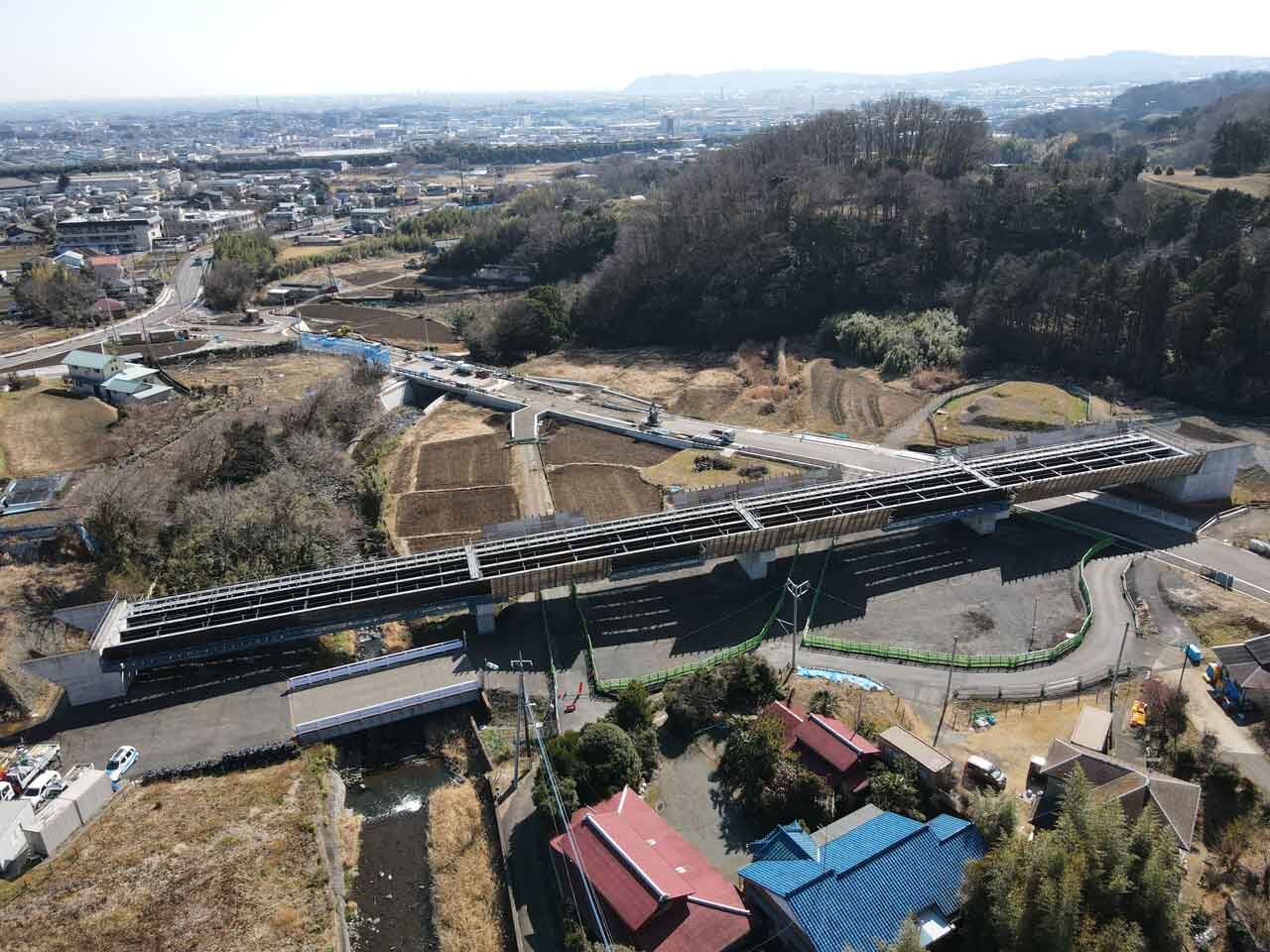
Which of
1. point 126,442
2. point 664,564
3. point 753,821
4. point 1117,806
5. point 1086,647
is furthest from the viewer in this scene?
point 126,442

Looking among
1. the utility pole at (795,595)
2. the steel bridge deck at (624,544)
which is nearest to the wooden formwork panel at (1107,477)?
the steel bridge deck at (624,544)

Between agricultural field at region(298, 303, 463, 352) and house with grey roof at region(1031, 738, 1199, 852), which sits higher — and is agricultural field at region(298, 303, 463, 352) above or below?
below

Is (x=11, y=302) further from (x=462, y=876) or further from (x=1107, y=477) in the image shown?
(x=1107, y=477)

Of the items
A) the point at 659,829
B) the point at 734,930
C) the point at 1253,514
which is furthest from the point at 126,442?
the point at 1253,514

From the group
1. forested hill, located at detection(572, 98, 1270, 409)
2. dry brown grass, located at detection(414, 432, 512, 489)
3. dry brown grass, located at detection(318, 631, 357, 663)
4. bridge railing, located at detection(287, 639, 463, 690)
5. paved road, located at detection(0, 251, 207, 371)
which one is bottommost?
dry brown grass, located at detection(414, 432, 512, 489)

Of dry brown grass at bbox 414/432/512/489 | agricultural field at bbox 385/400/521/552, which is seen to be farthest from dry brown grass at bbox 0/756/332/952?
dry brown grass at bbox 414/432/512/489

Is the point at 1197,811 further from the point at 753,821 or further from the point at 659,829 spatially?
the point at 659,829

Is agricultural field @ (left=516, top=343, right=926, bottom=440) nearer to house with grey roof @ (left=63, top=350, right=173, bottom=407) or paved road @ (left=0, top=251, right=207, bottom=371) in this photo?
house with grey roof @ (left=63, top=350, right=173, bottom=407)

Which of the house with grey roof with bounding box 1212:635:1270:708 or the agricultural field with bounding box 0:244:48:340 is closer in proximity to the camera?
the house with grey roof with bounding box 1212:635:1270:708
